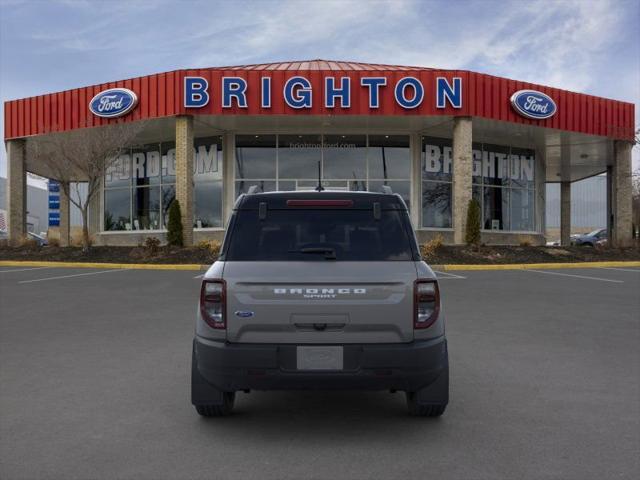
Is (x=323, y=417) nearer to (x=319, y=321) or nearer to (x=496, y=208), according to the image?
(x=319, y=321)

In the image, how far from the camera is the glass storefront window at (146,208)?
2673 cm

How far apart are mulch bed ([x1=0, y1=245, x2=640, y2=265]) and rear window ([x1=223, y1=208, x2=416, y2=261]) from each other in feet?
48.5

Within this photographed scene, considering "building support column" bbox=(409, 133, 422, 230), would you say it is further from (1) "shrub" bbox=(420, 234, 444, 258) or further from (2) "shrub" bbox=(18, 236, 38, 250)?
(2) "shrub" bbox=(18, 236, 38, 250)

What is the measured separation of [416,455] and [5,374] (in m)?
4.31

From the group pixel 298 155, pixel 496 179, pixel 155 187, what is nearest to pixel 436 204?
pixel 496 179

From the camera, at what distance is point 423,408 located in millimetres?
4297

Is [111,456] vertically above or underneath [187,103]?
underneath

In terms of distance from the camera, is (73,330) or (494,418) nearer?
(494,418)

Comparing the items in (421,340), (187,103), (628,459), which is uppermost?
(187,103)

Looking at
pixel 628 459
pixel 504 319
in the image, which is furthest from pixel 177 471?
pixel 504 319

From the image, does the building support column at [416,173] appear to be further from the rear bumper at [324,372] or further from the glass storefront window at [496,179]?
the rear bumper at [324,372]

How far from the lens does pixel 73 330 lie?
8.02m

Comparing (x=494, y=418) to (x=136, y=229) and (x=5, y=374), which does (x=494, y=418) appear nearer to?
(x=5, y=374)

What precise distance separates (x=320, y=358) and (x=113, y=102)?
2154 centimetres
